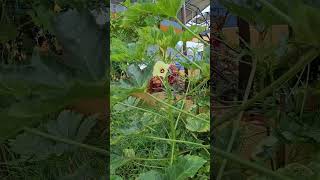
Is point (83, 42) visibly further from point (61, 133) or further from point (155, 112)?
point (155, 112)

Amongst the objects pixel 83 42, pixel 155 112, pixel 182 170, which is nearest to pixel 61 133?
pixel 83 42

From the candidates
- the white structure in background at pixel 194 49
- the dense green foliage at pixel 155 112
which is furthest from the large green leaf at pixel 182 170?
the white structure in background at pixel 194 49

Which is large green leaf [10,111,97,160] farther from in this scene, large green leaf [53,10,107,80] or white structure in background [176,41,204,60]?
white structure in background [176,41,204,60]

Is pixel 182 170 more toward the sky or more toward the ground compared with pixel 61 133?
more toward the ground

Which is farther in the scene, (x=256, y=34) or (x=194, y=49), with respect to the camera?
(x=194, y=49)

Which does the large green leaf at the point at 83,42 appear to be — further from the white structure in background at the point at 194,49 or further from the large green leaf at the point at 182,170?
the white structure in background at the point at 194,49

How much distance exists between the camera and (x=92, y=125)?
2.11ft

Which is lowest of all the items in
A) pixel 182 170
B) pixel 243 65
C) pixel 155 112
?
pixel 182 170

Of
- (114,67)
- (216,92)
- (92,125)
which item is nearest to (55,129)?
(92,125)


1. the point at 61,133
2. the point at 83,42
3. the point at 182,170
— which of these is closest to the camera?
the point at 83,42

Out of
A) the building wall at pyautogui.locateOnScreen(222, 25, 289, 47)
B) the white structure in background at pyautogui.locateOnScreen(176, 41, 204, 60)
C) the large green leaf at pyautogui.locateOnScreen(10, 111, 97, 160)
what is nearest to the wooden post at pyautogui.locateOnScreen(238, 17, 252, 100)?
the building wall at pyautogui.locateOnScreen(222, 25, 289, 47)

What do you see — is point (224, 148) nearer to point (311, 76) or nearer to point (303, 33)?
point (311, 76)

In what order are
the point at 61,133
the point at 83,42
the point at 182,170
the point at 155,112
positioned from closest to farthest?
the point at 83,42
the point at 61,133
the point at 182,170
the point at 155,112

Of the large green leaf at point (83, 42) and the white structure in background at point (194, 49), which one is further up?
the white structure in background at point (194, 49)
